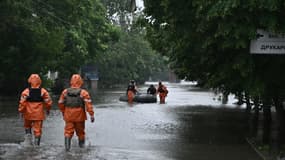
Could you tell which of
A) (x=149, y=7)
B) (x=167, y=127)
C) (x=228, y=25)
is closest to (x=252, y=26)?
(x=228, y=25)

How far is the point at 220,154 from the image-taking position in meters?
14.1

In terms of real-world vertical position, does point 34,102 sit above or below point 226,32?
below

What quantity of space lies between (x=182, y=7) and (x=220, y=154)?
3.63m

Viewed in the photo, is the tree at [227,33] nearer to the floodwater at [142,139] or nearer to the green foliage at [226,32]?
the green foliage at [226,32]

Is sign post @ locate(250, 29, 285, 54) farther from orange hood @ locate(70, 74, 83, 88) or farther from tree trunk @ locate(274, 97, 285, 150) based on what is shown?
orange hood @ locate(70, 74, 83, 88)

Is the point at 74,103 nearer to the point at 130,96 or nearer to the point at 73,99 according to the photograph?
the point at 73,99

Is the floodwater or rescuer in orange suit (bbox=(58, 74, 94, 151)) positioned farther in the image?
rescuer in orange suit (bbox=(58, 74, 94, 151))

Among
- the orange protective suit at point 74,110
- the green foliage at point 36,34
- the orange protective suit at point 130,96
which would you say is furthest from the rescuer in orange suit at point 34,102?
the orange protective suit at point 130,96

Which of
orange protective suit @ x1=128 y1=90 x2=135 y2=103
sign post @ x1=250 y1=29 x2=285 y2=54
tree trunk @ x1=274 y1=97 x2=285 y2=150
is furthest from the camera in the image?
orange protective suit @ x1=128 y1=90 x2=135 y2=103

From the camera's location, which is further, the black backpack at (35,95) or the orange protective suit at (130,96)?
the orange protective suit at (130,96)

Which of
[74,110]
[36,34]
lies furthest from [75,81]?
[36,34]

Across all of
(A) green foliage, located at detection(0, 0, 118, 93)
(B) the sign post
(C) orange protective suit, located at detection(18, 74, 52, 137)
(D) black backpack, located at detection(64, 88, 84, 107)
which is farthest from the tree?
(A) green foliage, located at detection(0, 0, 118, 93)

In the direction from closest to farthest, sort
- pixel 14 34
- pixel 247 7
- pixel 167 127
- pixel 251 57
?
1. pixel 247 7
2. pixel 251 57
3. pixel 167 127
4. pixel 14 34

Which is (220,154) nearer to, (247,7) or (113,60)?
(247,7)
